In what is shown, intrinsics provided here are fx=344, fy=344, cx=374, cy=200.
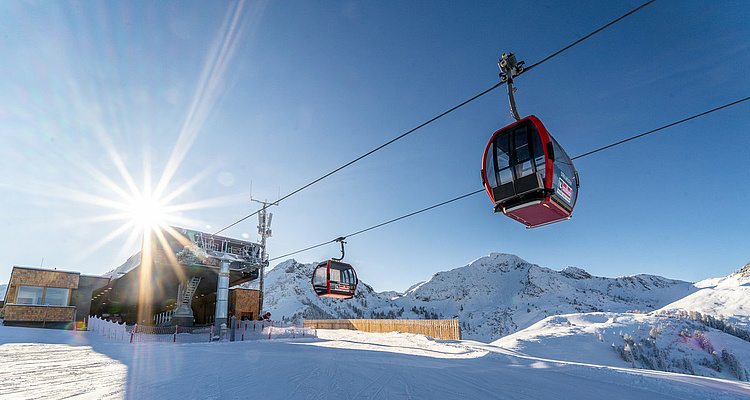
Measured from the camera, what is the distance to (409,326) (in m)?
25.2

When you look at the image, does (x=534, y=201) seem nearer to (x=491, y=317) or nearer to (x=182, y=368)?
(x=182, y=368)

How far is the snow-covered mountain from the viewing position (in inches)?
3327

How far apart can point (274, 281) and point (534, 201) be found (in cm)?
13711

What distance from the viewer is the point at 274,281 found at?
133125 millimetres

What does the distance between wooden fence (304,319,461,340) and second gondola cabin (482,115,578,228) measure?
16.3 metres

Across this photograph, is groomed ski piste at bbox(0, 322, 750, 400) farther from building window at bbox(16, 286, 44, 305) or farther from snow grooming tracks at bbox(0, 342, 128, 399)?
building window at bbox(16, 286, 44, 305)

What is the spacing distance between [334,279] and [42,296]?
26.2m

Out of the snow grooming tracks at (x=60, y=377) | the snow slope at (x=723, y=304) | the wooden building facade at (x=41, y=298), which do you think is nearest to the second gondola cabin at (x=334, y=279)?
the snow grooming tracks at (x=60, y=377)

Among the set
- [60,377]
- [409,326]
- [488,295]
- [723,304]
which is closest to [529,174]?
[60,377]

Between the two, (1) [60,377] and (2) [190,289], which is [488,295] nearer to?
(2) [190,289]

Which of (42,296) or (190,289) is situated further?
(190,289)

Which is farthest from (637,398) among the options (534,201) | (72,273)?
(72,273)

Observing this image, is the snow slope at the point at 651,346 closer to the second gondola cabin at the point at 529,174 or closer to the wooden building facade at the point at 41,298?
the second gondola cabin at the point at 529,174

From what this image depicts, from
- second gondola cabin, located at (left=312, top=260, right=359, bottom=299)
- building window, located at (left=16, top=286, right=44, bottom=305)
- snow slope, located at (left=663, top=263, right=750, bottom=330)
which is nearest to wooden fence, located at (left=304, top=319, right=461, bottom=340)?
second gondola cabin, located at (left=312, top=260, right=359, bottom=299)
